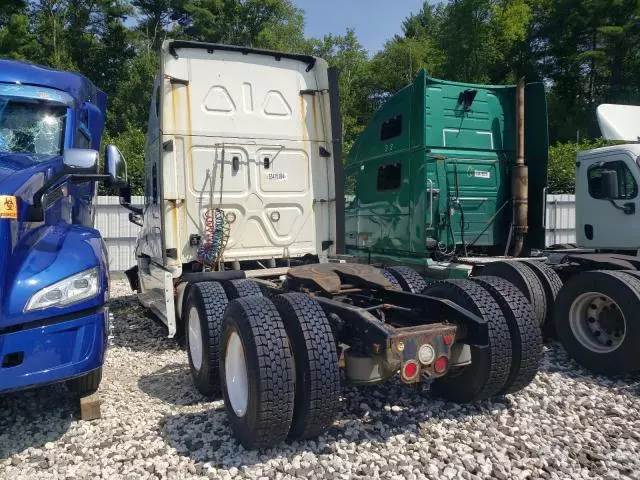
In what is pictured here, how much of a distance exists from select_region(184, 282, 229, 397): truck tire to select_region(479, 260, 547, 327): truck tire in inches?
120

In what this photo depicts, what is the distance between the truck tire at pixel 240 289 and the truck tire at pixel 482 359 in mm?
1940

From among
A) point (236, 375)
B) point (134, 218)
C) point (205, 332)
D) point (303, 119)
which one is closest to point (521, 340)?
point (236, 375)

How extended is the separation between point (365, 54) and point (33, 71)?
151 feet

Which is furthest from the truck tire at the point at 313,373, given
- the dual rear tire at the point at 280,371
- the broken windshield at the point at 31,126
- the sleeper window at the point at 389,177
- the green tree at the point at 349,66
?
the green tree at the point at 349,66

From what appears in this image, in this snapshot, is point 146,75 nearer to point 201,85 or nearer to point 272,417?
point 201,85

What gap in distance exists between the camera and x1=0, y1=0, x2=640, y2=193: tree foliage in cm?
3089

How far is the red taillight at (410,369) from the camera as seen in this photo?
10.6ft

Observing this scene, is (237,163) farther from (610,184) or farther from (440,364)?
(610,184)

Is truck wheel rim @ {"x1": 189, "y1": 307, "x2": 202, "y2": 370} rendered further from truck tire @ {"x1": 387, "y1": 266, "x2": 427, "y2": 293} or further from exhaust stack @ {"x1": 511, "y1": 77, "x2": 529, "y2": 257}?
exhaust stack @ {"x1": 511, "y1": 77, "x2": 529, "y2": 257}

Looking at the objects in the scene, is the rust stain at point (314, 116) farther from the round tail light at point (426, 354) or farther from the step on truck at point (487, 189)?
the round tail light at point (426, 354)

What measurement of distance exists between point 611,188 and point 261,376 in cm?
528

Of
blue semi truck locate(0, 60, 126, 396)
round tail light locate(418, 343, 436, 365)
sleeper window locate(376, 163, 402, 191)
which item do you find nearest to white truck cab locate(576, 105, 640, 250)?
sleeper window locate(376, 163, 402, 191)

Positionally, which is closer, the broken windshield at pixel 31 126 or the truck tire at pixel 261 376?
the truck tire at pixel 261 376

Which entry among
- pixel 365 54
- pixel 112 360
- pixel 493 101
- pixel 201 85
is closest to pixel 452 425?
pixel 112 360
